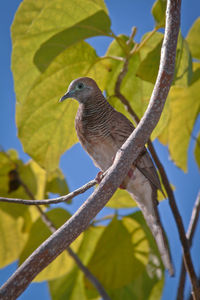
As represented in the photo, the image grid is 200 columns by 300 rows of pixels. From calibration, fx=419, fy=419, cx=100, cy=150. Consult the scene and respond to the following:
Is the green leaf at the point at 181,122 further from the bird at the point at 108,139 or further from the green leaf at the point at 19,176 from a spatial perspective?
the green leaf at the point at 19,176

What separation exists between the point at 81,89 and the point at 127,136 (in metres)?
0.17

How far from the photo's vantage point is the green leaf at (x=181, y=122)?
115 cm

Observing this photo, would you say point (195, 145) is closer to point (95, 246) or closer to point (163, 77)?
point (95, 246)

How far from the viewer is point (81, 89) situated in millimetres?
803

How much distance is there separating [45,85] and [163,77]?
40cm

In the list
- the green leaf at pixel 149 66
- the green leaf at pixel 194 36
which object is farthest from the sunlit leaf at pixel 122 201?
the green leaf at pixel 194 36

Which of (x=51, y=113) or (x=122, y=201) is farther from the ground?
(x=51, y=113)

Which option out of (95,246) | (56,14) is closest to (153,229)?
(95,246)

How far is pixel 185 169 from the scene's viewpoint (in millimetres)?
1177

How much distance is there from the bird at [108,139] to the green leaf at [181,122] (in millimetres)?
218

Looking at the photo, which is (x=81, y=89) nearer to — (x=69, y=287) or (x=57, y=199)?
(x=57, y=199)

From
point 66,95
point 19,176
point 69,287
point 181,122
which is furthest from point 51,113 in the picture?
point 69,287

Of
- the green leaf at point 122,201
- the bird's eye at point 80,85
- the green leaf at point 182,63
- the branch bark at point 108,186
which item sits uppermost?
the bird's eye at point 80,85

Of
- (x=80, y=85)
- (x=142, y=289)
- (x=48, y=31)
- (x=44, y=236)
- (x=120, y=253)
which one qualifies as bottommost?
(x=142, y=289)
